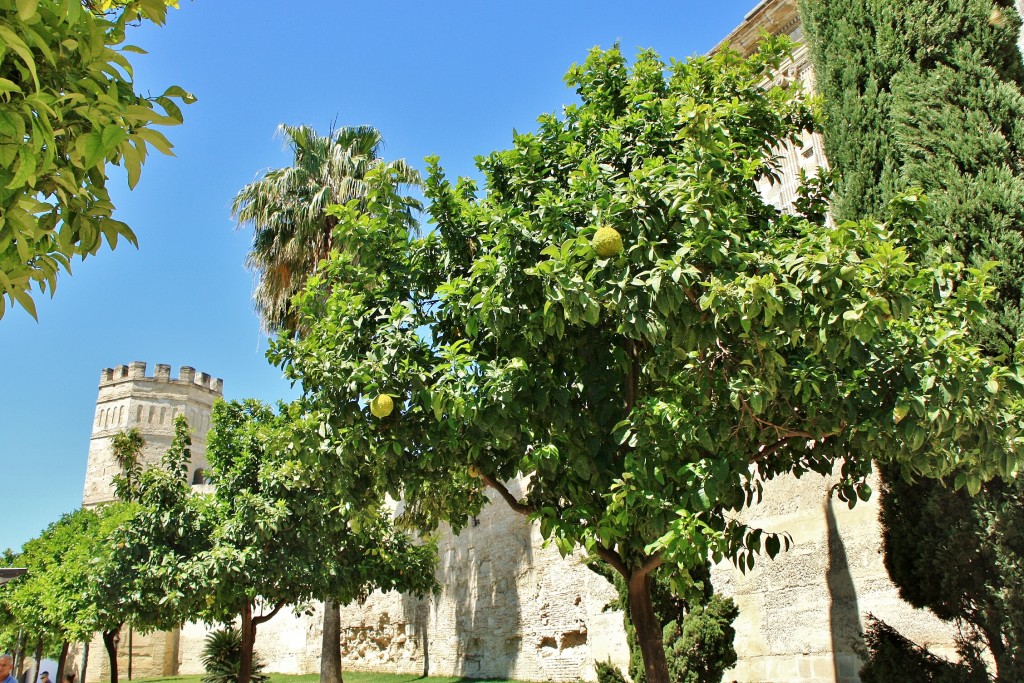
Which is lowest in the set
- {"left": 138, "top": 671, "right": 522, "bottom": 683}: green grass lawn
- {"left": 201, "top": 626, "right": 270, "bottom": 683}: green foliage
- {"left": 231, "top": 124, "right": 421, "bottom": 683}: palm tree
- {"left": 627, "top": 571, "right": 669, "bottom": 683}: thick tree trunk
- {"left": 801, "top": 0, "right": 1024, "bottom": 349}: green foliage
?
{"left": 138, "top": 671, "right": 522, "bottom": 683}: green grass lawn

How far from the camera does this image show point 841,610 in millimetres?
8531

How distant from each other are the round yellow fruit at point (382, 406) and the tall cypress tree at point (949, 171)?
3.99 meters

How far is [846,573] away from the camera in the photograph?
857 cm

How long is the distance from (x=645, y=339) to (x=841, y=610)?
5.17m

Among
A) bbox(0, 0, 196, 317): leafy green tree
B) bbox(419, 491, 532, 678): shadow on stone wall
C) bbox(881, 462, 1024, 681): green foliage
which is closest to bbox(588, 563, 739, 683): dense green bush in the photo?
bbox(881, 462, 1024, 681): green foliage

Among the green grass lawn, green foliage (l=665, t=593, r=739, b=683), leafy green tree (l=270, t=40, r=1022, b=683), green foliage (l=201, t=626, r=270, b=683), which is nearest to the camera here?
leafy green tree (l=270, t=40, r=1022, b=683)

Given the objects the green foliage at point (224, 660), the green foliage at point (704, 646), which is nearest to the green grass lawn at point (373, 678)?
the green foliage at point (224, 660)

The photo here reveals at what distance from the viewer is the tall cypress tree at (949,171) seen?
234 inches

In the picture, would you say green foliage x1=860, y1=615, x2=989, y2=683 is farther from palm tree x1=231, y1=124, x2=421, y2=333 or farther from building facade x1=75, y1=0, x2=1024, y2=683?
palm tree x1=231, y1=124, x2=421, y2=333

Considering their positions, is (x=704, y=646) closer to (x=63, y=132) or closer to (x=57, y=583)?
(x=63, y=132)

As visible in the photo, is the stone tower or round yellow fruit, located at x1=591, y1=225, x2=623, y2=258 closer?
round yellow fruit, located at x1=591, y1=225, x2=623, y2=258

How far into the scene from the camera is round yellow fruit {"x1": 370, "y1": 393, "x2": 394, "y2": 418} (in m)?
5.26

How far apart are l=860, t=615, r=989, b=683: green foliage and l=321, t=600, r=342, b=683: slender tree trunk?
10.2m

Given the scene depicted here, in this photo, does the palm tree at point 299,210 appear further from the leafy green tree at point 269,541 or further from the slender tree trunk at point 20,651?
the slender tree trunk at point 20,651
